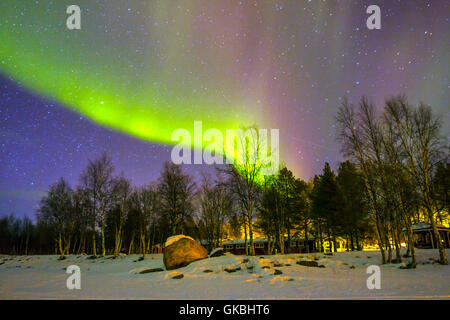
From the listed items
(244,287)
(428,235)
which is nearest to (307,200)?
(428,235)

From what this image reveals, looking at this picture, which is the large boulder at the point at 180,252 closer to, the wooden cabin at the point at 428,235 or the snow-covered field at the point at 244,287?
the snow-covered field at the point at 244,287

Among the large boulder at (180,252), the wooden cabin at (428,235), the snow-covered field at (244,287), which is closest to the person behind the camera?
the snow-covered field at (244,287)

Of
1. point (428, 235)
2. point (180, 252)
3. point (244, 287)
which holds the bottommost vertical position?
point (428, 235)

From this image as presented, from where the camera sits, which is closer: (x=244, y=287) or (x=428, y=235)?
(x=244, y=287)

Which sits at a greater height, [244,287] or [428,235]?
[244,287]

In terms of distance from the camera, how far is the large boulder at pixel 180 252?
60.0 ft

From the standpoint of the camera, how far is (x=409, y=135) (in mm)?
19969

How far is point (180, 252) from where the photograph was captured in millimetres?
18703

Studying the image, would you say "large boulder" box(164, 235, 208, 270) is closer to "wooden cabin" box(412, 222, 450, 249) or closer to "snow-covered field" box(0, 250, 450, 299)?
"snow-covered field" box(0, 250, 450, 299)

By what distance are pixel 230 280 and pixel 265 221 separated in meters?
24.5

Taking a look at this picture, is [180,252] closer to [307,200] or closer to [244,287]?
[244,287]

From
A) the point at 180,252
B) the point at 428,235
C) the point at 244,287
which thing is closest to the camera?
the point at 244,287

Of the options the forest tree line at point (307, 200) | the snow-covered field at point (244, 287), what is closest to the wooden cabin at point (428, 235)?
the forest tree line at point (307, 200)

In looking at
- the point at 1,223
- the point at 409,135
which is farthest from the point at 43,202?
the point at 1,223
